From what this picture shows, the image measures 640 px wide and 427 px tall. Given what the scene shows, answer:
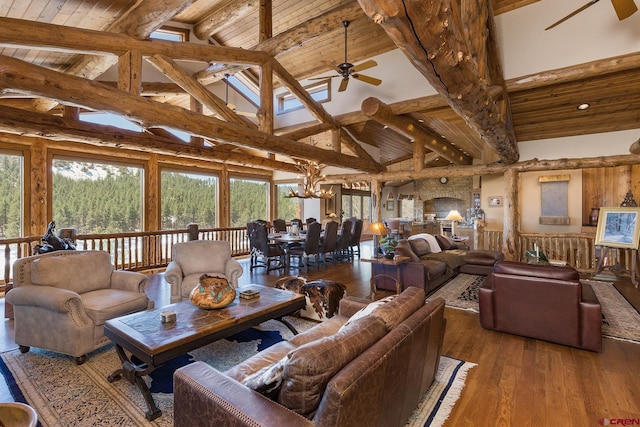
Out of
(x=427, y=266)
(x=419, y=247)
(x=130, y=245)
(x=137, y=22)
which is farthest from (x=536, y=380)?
(x=130, y=245)

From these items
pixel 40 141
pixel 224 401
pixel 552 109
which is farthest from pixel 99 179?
pixel 552 109

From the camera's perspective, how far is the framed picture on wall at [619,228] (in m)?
5.12

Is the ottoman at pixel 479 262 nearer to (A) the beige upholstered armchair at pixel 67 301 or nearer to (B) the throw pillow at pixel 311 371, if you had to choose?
(B) the throw pillow at pixel 311 371

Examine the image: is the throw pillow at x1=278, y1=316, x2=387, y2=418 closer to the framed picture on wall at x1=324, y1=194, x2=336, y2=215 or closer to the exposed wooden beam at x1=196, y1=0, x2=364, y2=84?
the exposed wooden beam at x1=196, y1=0, x2=364, y2=84

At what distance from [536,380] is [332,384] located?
2.19 m

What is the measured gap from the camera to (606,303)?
4.10 meters

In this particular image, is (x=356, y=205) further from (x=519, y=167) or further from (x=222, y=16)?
(x=222, y=16)

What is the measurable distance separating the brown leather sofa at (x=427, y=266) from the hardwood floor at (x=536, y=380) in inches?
42.2

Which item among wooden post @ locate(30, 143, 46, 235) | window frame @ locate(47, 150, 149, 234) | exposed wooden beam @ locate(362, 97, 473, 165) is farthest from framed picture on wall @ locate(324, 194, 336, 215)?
wooden post @ locate(30, 143, 46, 235)

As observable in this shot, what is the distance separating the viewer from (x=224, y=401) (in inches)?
48.2

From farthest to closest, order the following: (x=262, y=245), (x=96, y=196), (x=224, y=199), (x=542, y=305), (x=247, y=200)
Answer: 1. (x=247, y=200)
2. (x=224, y=199)
3. (x=96, y=196)
4. (x=262, y=245)
5. (x=542, y=305)

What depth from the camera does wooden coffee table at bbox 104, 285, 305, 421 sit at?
1.92 meters

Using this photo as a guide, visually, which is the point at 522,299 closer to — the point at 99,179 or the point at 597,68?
the point at 597,68

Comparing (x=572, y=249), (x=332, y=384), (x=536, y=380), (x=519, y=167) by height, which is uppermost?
(x=519, y=167)
